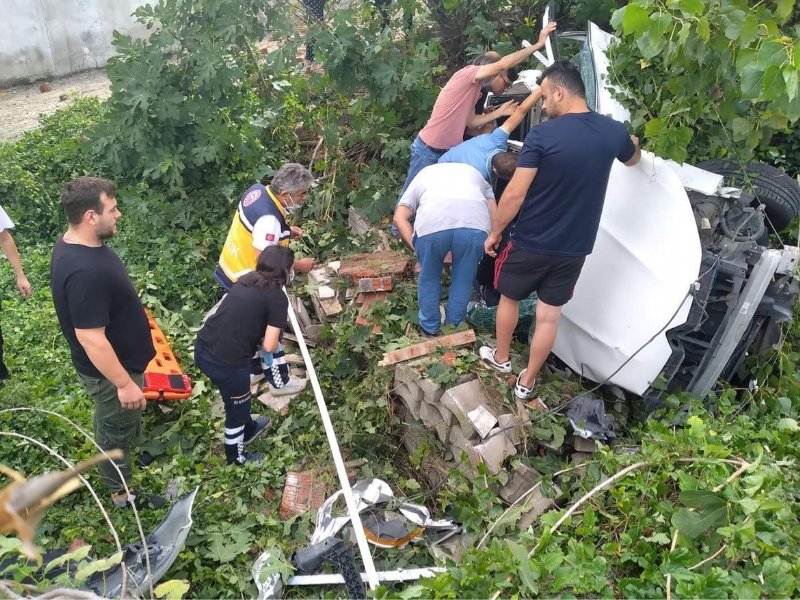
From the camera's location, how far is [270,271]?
351 cm

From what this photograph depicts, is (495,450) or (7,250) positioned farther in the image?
(7,250)

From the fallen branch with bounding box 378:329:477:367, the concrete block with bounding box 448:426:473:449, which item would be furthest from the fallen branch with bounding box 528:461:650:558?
the fallen branch with bounding box 378:329:477:367

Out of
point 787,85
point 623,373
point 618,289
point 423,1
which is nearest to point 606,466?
point 623,373

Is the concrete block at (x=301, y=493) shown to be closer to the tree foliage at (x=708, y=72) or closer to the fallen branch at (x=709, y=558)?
the fallen branch at (x=709, y=558)

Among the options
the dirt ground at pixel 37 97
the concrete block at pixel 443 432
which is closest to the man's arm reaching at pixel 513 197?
the concrete block at pixel 443 432

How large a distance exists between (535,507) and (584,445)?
0.61 metres

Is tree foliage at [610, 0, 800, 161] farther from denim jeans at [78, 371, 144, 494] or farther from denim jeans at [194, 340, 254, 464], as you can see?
denim jeans at [78, 371, 144, 494]

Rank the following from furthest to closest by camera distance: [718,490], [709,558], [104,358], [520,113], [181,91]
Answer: [181,91] → [520,113] → [104,358] → [718,490] → [709,558]

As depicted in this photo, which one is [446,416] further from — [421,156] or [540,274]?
[421,156]

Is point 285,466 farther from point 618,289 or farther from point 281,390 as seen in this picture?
point 618,289

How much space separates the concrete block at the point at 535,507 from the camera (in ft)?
9.94

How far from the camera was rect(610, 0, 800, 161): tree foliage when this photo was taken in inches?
100

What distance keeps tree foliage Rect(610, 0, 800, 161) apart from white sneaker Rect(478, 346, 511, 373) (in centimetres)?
165

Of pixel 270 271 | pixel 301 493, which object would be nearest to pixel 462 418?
pixel 301 493
